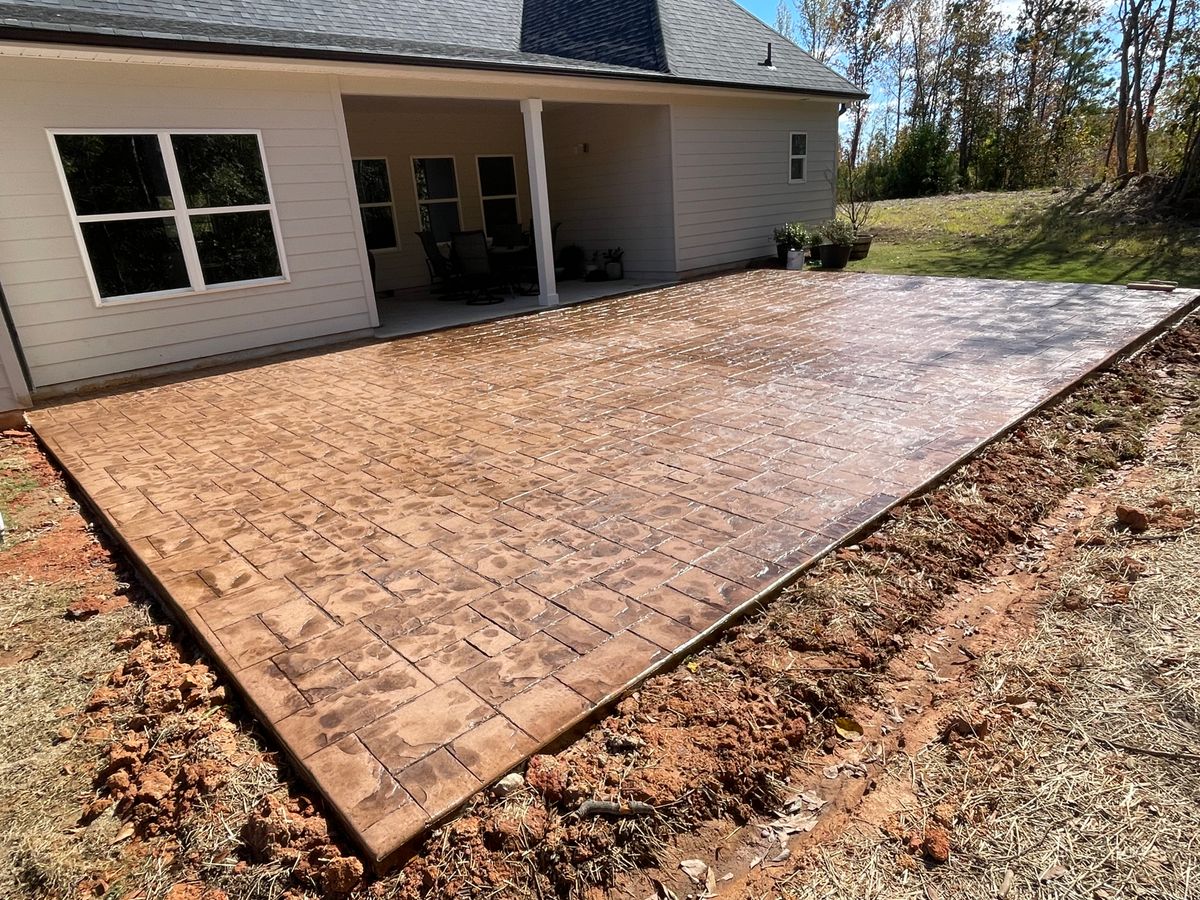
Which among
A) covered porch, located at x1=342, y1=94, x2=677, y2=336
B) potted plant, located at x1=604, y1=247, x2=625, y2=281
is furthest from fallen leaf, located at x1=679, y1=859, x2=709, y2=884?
potted plant, located at x1=604, y1=247, x2=625, y2=281

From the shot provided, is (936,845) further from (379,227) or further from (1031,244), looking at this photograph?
(1031,244)

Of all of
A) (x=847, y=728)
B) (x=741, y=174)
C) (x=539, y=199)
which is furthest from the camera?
(x=741, y=174)

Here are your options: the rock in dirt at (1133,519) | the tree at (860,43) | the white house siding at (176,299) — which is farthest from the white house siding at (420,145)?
the tree at (860,43)

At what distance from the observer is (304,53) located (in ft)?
23.4

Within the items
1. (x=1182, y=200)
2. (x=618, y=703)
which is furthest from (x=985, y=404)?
(x=1182, y=200)

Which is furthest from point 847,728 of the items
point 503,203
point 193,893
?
point 503,203

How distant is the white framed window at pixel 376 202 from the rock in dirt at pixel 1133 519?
10.7m

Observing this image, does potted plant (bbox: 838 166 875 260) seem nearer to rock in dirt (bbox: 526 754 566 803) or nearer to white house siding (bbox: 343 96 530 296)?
white house siding (bbox: 343 96 530 296)

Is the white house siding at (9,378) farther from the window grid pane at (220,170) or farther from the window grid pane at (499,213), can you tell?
the window grid pane at (499,213)

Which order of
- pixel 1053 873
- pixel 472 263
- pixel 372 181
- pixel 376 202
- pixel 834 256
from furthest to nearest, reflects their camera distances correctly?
pixel 834 256
pixel 376 202
pixel 372 181
pixel 472 263
pixel 1053 873

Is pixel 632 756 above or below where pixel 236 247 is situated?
below

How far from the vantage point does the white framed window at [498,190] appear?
12.9m

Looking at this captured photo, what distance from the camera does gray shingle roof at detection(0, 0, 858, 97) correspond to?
6.72 metres

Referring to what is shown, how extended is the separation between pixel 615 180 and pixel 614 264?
1432 millimetres
